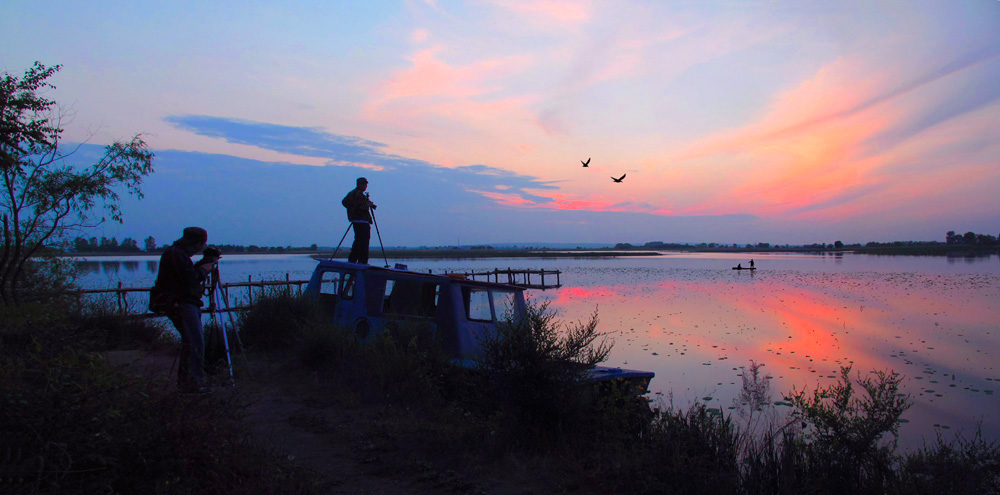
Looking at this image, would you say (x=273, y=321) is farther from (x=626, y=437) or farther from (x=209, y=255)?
(x=626, y=437)

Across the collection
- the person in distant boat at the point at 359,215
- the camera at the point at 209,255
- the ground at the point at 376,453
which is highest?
the person in distant boat at the point at 359,215

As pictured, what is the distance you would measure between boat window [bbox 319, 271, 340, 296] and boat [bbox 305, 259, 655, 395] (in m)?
0.53

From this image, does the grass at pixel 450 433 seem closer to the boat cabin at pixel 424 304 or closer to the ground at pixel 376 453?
the ground at pixel 376 453

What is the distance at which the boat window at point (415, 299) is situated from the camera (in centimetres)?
883

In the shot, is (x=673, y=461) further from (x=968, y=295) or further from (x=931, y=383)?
(x=968, y=295)

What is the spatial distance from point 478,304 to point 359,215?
11.0 ft

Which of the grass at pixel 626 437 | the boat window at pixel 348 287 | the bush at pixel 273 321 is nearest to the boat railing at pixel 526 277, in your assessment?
the bush at pixel 273 321

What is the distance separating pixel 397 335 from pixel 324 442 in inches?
102

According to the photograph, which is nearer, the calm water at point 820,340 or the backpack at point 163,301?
the backpack at point 163,301

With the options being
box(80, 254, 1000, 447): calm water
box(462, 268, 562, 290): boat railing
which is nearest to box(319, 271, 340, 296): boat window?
box(80, 254, 1000, 447): calm water

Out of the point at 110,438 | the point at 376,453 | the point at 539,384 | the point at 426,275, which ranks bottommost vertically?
the point at 376,453

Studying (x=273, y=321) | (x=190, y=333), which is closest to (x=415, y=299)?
(x=190, y=333)

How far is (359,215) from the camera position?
Result: 10492 millimetres

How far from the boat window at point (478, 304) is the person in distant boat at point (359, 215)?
269cm
